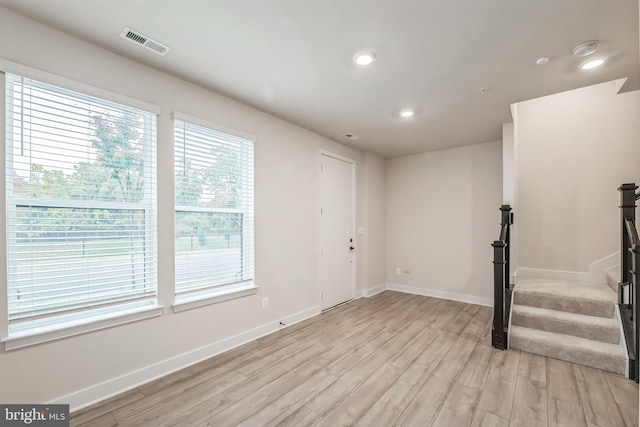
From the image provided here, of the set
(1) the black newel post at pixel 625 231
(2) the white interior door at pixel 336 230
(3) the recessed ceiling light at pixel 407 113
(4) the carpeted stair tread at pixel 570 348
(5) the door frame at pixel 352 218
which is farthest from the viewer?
(2) the white interior door at pixel 336 230

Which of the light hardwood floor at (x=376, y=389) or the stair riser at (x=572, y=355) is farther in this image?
the stair riser at (x=572, y=355)

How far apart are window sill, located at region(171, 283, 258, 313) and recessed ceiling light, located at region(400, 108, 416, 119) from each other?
268 cm

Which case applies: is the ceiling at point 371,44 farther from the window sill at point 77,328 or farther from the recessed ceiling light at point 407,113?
the window sill at point 77,328

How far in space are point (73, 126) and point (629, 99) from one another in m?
6.06

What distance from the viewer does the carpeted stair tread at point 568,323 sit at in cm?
268

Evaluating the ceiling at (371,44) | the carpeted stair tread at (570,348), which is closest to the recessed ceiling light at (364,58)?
the ceiling at (371,44)

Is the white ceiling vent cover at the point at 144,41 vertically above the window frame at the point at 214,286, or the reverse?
the white ceiling vent cover at the point at 144,41

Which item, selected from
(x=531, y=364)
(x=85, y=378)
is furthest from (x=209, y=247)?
(x=531, y=364)

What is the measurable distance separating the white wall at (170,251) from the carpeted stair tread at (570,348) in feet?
8.12

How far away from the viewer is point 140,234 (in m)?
2.31

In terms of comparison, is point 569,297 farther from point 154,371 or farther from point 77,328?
point 77,328

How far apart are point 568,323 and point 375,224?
118 inches

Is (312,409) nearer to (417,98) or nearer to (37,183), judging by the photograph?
(37,183)

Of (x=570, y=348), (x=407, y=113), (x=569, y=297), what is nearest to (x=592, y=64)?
(x=407, y=113)
